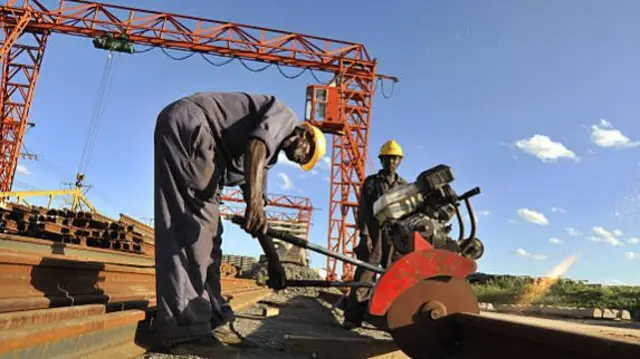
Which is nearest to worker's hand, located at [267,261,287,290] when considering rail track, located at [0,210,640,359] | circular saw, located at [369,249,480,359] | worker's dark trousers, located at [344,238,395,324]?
rail track, located at [0,210,640,359]

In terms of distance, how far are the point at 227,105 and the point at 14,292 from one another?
1283 millimetres

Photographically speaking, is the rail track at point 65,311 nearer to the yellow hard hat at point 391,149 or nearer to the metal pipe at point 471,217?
the metal pipe at point 471,217

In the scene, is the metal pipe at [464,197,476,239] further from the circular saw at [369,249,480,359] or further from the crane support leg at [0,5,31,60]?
the crane support leg at [0,5,31,60]

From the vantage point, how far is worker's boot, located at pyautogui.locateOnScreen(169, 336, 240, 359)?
2.11 meters

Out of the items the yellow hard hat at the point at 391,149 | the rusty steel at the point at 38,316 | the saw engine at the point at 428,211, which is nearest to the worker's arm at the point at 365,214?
the yellow hard hat at the point at 391,149

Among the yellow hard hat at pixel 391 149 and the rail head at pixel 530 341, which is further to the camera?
the yellow hard hat at pixel 391 149

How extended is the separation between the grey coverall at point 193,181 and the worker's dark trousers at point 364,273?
5.68ft

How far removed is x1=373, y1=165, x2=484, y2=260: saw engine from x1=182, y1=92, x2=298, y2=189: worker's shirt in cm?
118

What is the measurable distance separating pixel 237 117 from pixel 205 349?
1.17 m

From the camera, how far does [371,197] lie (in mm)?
4641

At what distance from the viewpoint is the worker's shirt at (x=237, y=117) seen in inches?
93.7

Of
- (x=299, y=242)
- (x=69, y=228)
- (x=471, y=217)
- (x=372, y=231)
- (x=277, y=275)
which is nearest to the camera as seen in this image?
(x=299, y=242)

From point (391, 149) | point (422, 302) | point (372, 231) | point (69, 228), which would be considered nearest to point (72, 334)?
point (422, 302)

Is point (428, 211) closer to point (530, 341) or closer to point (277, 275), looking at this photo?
point (277, 275)
